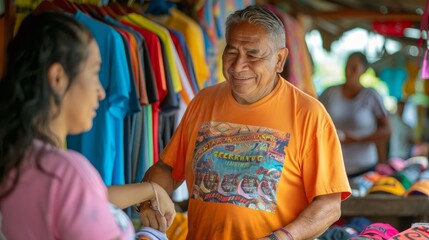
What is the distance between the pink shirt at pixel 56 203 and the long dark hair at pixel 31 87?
3 cm

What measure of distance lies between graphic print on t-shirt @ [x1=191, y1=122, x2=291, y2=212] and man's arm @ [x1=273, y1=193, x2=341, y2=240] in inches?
4.7

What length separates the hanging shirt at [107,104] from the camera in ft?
13.6

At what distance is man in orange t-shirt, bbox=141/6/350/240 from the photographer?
2.99 m

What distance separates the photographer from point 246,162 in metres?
Answer: 3.03

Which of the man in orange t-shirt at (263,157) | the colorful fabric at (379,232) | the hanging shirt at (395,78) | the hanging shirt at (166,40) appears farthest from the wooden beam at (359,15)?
the man in orange t-shirt at (263,157)

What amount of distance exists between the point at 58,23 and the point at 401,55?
34.5 ft

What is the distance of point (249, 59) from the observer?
3.05m

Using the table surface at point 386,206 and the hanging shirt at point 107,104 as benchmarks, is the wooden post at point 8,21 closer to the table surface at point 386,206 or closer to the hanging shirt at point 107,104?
the hanging shirt at point 107,104

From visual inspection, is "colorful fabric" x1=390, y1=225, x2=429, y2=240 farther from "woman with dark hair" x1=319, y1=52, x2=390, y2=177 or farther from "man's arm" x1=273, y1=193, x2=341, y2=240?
"woman with dark hair" x1=319, y1=52, x2=390, y2=177

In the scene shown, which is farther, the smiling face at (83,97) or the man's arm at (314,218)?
the man's arm at (314,218)

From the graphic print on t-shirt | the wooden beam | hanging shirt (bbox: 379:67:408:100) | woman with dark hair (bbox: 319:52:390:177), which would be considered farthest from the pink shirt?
hanging shirt (bbox: 379:67:408:100)

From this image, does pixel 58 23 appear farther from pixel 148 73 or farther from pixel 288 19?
pixel 288 19

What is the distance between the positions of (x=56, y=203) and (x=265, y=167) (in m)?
1.25

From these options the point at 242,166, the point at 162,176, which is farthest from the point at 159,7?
the point at 242,166
